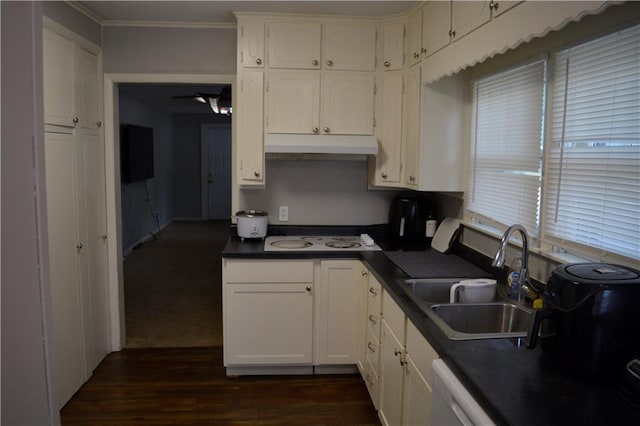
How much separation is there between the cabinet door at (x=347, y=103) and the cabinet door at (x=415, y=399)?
1.73 m

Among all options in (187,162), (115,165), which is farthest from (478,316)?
(187,162)

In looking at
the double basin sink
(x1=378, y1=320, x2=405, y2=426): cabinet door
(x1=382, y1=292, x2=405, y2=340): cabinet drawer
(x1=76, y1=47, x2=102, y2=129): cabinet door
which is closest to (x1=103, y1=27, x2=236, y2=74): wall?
(x1=76, y1=47, x2=102, y2=129): cabinet door

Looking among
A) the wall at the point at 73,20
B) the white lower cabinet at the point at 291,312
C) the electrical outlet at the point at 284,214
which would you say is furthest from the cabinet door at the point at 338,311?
the wall at the point at 73,20

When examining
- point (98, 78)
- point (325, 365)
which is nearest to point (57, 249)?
point (98, 78)

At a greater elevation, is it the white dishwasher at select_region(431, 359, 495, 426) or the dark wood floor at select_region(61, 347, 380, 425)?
the white dishwasher at select_region(431, 359, 495, 426)

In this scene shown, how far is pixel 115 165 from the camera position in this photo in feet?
11.4

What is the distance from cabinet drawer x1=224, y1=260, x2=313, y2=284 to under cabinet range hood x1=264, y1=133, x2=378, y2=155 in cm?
73

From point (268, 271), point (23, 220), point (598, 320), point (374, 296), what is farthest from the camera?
point (268, 271)

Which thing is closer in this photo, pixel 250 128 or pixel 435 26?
pixel 435 26

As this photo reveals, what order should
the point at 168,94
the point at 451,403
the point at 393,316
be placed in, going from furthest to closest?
the point at 168,94 < the point at 393,316 < the point at 451,403

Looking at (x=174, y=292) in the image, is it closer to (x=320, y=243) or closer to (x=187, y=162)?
(x=320, y=243)

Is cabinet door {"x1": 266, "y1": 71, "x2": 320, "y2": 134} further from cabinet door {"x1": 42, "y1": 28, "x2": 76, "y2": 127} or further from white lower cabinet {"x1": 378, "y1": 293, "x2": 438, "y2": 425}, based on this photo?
white lower cabinet {"x1": 378, "y1": 293, "x2": 438, "y2": 425}

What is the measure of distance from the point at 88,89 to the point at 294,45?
1.39 metres

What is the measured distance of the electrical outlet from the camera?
361 centimetres
